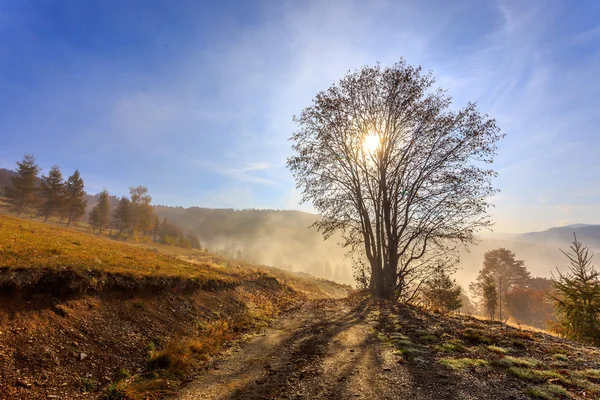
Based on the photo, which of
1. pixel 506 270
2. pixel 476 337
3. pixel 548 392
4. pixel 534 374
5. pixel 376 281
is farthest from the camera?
pixel 506 270

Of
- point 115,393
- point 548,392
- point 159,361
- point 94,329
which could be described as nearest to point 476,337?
point 548,392

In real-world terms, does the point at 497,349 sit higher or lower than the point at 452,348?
higher

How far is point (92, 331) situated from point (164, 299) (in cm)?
375

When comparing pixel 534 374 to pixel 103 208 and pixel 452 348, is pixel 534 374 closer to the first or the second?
pixel 452 348

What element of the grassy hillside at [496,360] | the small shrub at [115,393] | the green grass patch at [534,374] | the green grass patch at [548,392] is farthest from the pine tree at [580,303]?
the small shrub at [115,393]

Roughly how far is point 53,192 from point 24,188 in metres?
4.63

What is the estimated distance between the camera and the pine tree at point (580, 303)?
37.9 feet

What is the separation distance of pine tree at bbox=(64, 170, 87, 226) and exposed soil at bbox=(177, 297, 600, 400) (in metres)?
68.8

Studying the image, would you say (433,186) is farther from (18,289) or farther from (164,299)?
(18,289)

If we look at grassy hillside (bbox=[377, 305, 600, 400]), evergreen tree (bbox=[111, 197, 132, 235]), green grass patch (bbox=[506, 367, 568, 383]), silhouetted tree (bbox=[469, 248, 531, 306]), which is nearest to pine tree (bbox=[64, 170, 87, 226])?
evergreen tree (bbox=[111, 197, 132, 235])

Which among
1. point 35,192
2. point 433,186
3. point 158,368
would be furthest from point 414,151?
point 35,192

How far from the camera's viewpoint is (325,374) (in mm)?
5984

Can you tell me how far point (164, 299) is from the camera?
10523 mm

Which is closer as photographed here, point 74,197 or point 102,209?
point 74,197
